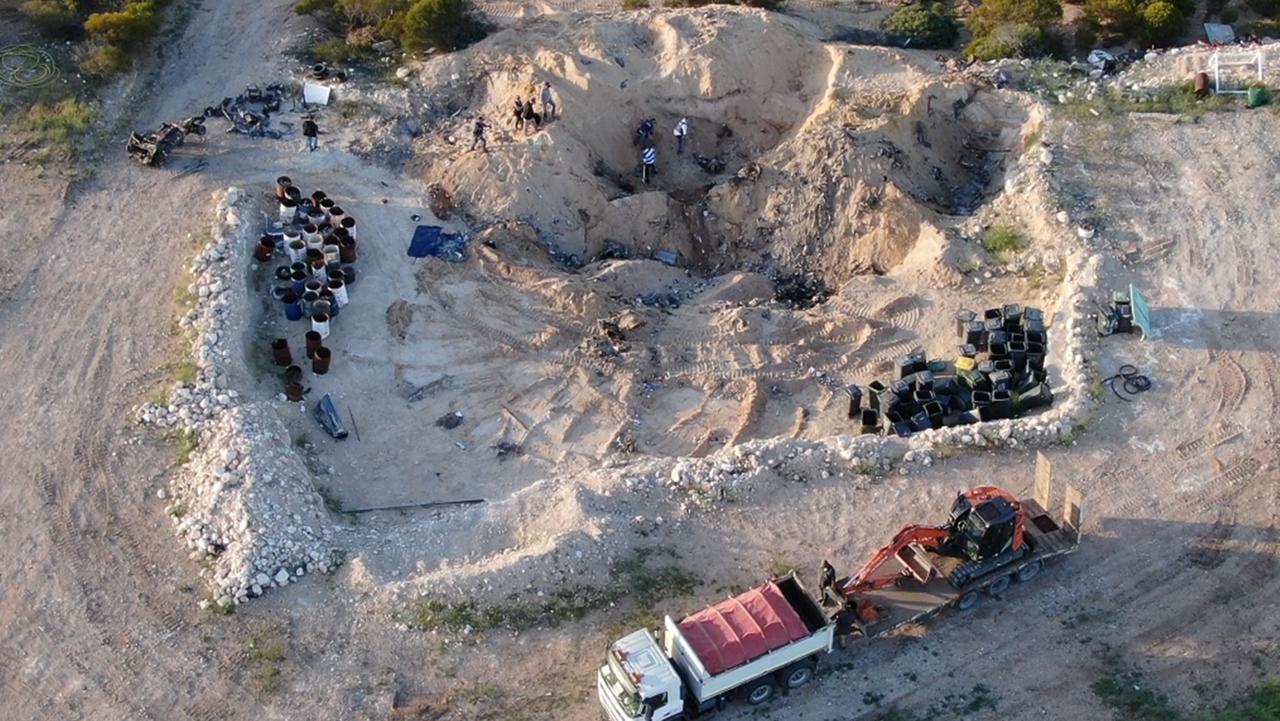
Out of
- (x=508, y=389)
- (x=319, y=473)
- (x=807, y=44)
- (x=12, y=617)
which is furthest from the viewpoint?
(x=807, y=44)

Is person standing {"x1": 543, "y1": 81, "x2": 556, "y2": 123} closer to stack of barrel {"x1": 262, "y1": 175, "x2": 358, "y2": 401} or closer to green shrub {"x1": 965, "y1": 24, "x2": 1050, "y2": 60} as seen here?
stack of barrel {"x1": 262, "y1": 175, "x2": 358, "y2": 401}

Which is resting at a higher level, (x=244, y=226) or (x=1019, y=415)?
(x=1019, y=415)

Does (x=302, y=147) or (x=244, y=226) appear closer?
(x=244, y=226)

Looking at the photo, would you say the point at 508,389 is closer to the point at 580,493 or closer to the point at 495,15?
the point at 580,493

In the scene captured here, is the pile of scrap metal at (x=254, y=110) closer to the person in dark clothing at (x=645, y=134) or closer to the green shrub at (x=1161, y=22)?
the person in dark clothing at (x=645, y=134)

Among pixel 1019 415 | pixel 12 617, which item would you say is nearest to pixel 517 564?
pixel 12 617

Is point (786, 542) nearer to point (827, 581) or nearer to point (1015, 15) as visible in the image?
point (827, 581)

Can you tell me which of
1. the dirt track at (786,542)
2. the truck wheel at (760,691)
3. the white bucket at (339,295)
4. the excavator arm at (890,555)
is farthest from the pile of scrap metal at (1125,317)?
the white bucket at (339,295)

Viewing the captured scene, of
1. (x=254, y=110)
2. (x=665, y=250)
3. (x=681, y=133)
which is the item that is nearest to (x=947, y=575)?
(x=665, y=250)
